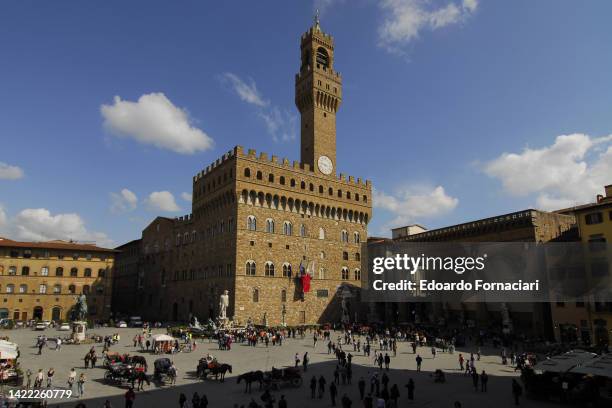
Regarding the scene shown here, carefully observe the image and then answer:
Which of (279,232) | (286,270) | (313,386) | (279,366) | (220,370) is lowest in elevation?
(279,366)

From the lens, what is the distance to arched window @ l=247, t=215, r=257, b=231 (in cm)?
4404

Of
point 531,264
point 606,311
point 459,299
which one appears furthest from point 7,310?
point 606,311

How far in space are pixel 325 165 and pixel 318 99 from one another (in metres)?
8.23

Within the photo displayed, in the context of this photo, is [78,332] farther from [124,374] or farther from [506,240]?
[506,240]

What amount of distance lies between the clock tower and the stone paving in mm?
24137

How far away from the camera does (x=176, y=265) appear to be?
183 feet

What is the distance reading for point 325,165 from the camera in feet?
169

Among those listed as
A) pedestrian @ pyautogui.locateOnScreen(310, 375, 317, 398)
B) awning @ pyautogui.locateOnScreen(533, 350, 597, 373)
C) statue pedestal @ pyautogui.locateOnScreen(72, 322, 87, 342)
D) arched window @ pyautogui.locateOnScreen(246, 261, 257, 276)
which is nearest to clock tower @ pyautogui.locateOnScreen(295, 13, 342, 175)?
arched window @ pyautogui.locateOnScreen(246, 261, 257, 276)

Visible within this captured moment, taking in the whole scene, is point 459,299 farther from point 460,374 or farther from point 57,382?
point 57,382

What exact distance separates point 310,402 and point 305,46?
46656 millimetres

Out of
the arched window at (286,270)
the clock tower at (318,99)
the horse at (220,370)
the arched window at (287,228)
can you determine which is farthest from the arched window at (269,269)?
the horse at (220,370)

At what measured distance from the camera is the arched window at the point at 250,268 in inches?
1699

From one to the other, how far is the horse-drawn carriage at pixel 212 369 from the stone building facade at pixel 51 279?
4090 cm

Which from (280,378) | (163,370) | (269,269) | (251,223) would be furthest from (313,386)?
(251,223)
